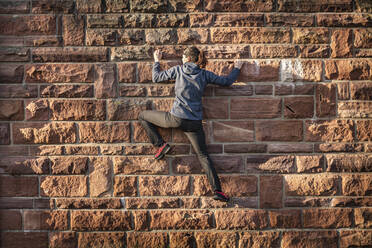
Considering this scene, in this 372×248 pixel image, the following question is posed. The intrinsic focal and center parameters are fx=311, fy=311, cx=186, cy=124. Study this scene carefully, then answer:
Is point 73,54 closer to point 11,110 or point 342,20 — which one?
point 11,110

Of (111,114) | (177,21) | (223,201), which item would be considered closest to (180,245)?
(223,201)

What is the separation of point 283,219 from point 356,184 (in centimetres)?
103

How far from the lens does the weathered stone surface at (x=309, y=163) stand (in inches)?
156

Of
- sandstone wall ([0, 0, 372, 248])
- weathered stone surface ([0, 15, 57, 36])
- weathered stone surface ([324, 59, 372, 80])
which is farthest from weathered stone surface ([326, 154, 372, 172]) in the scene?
weathered stone surface ([0, 15, 57, 36])

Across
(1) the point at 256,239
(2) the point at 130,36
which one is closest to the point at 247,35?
(2) the point at 130,36

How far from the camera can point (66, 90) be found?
396 cm

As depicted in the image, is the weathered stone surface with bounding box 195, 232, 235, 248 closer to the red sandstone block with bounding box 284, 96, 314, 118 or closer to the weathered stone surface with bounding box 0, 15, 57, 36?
the red sandstone block with bounding box 284, 96, 314, 118

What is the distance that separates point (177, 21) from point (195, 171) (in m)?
1.92

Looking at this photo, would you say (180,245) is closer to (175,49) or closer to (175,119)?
(175,119)

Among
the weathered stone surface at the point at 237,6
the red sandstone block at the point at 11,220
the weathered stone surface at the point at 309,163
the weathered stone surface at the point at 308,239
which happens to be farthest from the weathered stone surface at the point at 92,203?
the weathered stone surface at the point at 237,6

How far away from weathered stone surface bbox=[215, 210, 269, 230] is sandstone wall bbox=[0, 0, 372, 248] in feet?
0.06

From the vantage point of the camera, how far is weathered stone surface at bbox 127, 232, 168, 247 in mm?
3914

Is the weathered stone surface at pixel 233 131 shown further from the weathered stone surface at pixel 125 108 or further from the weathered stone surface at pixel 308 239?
the weathered stone surface at pixel 308 239

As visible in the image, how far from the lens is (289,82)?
398 centimetres
